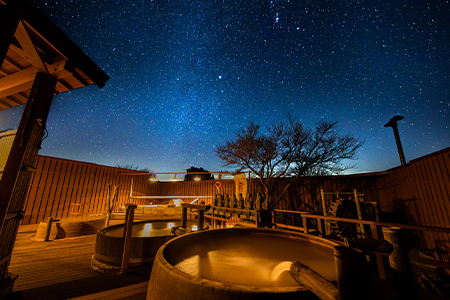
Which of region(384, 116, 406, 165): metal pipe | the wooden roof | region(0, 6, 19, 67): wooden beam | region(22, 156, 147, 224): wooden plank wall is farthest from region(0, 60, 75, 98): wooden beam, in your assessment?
region(384, 116, 406, 165): metal pipe

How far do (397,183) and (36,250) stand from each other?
16.5 meters

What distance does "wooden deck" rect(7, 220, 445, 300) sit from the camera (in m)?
2.70

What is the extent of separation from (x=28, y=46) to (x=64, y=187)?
44.5ft

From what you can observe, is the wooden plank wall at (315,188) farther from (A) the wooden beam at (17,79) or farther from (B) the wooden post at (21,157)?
(A) the wooden beam at (17,79)

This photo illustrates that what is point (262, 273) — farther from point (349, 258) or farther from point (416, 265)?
point (416, 265)

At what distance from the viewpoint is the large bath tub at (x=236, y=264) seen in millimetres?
943

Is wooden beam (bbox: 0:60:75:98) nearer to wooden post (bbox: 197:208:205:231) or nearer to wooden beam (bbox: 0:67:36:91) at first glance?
wooden beam (bbox: 0:67:36:91)

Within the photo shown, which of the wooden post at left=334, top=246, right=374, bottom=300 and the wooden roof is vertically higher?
the wooden roof

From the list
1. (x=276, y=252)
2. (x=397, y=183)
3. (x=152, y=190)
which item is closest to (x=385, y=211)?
(x=397, y=183)

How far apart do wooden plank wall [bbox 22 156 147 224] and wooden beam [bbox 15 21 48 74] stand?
12153mm

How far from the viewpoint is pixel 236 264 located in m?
2.18

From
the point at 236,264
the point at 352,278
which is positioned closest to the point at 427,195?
the point at 236,264

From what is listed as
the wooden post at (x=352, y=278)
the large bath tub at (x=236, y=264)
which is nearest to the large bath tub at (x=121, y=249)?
the large bath tub at (x=236, y=264)

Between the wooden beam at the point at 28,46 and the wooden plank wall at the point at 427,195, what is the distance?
1195 centimetres
